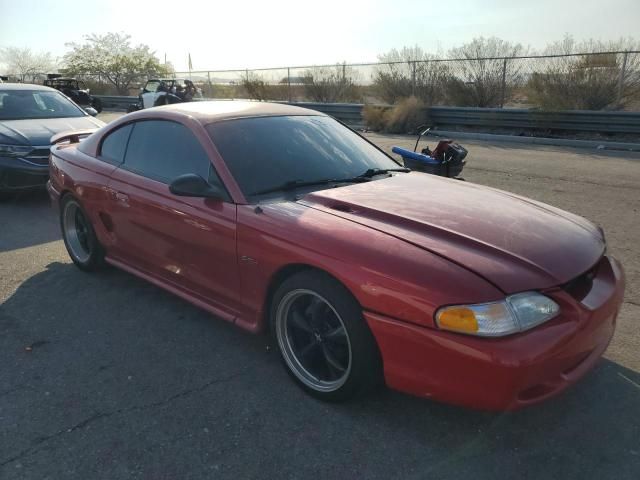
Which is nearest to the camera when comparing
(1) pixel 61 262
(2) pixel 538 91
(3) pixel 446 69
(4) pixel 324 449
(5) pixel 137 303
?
(4) pixel 324 449

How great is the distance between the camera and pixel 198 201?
330cm

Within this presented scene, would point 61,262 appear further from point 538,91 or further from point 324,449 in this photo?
point 538,91

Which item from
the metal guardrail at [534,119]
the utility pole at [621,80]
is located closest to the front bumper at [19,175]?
the metal guardrail at [534,119]

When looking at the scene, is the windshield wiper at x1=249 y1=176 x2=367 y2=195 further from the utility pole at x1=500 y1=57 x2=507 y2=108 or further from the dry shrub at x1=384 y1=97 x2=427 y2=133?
the utility pole at x1=500 y1=57 x2=507 y2=108

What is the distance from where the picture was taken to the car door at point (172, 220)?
322 cm

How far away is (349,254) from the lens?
2572 mm

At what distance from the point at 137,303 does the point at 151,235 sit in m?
0.67

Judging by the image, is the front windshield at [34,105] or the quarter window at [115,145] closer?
the quarter window at [115,145]

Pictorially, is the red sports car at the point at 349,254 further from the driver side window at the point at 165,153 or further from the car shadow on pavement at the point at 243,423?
the car shadow on pavement at the point at 243,423

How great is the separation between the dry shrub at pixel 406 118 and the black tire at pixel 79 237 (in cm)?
1206

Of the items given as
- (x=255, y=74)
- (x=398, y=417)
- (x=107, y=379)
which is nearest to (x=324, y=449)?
(x=398, y=417)

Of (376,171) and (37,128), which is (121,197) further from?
(37,128)

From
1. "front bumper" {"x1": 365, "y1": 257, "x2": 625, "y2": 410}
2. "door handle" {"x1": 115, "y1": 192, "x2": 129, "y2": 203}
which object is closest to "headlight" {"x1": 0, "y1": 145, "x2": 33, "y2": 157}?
"door handle" {"x1": 115, "y1": 192, "x2": 129, "y2": 203}

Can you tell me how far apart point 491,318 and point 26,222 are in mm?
5928
